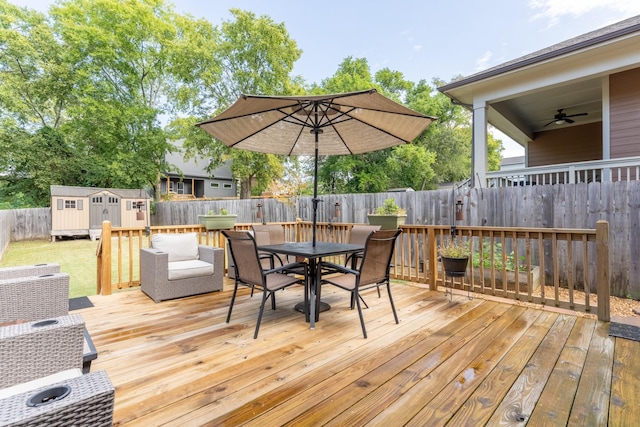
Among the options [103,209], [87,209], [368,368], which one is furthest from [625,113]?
[87,209]

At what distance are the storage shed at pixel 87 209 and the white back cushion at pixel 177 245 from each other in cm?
857

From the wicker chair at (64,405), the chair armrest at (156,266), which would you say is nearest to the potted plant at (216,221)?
the chair armrest at (156,266)

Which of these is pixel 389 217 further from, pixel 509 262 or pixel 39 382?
pixel 39 382

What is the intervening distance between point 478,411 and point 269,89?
1495 centimetres

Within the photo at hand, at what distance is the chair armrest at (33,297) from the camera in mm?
1866

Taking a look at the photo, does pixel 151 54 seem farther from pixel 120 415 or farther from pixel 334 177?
pixel 120 415

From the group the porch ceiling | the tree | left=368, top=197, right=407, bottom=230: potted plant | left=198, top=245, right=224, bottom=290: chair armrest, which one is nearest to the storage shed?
the tree

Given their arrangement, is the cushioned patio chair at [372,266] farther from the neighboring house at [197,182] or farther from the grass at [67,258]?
the neighboring house at [197,182]

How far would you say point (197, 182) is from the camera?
2244cm

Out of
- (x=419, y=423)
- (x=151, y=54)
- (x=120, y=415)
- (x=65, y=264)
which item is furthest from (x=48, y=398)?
(x=151, y=54)

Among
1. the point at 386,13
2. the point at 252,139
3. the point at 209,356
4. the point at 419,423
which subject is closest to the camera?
the point at 419,423

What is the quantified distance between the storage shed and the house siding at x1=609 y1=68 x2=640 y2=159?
13.5m

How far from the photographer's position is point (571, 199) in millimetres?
4922

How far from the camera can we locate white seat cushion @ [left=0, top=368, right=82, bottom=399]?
1.12 meters
